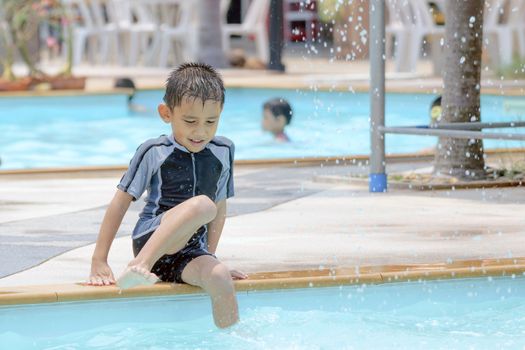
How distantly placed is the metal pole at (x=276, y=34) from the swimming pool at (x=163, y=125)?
9.31 ft

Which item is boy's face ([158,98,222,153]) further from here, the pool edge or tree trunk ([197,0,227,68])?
tree trunk ([197,0,227,68])

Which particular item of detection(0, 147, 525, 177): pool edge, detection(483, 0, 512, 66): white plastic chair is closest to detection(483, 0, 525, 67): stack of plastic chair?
detection(483, 0, 512, 66): white plastic chair

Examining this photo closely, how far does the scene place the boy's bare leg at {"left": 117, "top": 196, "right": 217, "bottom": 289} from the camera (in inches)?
173

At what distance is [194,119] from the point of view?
4523 millimetres

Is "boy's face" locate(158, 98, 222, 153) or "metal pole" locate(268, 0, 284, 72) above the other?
"boy's face" locate(158, 98, 222, 153)

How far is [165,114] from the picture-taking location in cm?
461

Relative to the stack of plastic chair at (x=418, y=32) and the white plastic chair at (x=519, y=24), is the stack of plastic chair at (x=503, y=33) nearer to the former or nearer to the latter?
the white plastic chair at (x=519, y=24)

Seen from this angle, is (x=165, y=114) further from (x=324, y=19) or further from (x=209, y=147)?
(x=324, y=19)

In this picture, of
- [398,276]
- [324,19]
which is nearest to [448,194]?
[398,276]

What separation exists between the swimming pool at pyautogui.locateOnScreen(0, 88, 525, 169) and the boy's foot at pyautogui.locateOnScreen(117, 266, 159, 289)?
860cm

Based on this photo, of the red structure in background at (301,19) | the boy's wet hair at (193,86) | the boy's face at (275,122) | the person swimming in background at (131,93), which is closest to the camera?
the boy's wet hair at (193,86)

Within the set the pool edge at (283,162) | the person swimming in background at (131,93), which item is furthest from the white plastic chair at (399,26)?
the pool edge at (283,162)

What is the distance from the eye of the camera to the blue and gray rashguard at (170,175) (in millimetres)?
4648

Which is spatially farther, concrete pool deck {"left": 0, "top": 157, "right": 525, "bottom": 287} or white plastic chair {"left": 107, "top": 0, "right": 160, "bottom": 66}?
white plastic chair {"left": 107, "top": 0, "right": 160, "bottom": 66}
